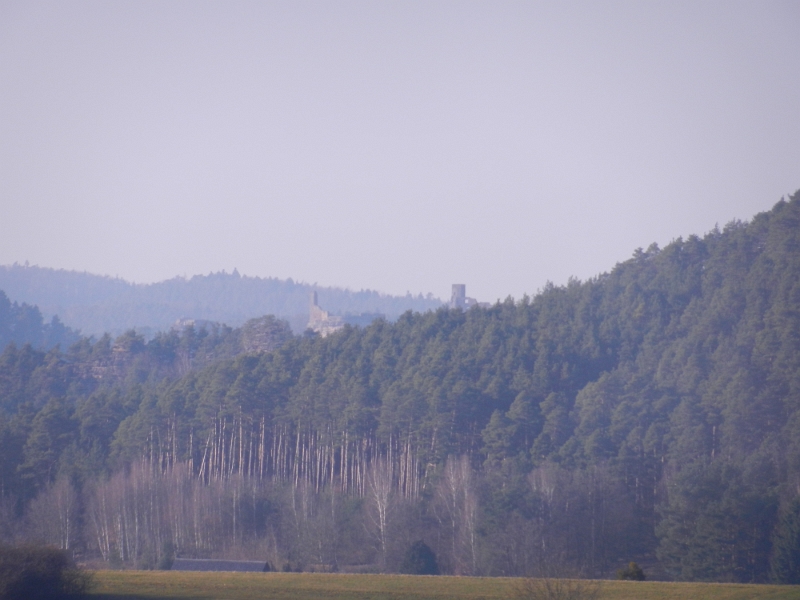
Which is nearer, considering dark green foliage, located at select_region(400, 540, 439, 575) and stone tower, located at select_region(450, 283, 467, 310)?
dark green foliage, located at select_region(400, 540, 439, 575)

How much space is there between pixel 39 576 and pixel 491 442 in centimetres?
2891

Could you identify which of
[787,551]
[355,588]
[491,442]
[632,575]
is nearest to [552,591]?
[355,588]

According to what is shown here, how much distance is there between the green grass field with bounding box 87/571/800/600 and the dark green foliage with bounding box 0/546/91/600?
2.28 ft

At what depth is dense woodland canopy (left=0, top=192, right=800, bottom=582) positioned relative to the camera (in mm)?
38500

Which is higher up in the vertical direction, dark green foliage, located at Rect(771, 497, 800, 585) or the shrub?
the shrub

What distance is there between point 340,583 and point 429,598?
10.9 ft

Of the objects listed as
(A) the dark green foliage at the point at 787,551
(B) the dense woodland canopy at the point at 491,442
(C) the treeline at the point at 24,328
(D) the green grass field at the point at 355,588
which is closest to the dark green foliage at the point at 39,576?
(D) the green grass field at the point at 355,588

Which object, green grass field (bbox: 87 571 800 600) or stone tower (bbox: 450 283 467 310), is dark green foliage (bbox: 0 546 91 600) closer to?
green grass field (bbox: 87 571 800 600)

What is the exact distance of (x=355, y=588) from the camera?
25.0m

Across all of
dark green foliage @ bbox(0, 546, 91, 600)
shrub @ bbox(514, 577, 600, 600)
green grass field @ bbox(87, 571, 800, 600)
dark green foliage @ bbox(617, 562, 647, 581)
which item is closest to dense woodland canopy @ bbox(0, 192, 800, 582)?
dark green foliage @ bbox(617, 562, 647, 581)

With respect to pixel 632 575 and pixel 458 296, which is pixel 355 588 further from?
pixel 458 296

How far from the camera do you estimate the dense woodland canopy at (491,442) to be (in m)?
38.5

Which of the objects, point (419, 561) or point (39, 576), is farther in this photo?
point (419, 561)

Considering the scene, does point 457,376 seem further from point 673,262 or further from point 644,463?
point 673,262
